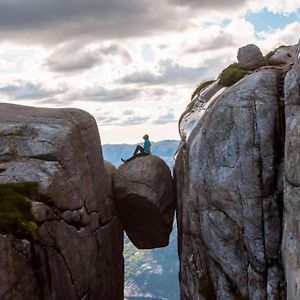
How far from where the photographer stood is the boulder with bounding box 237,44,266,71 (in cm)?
3844

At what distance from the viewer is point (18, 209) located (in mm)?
28672

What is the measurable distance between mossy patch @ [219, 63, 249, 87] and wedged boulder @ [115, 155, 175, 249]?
903 centimetres

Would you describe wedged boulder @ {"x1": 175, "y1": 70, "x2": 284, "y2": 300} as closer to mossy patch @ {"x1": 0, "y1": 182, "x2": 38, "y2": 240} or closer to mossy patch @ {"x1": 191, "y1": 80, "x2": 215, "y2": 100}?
mossy patch @ {"x1": 0, "y1": 182, "x2": 38, "y2": 240}

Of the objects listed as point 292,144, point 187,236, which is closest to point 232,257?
point 187,236

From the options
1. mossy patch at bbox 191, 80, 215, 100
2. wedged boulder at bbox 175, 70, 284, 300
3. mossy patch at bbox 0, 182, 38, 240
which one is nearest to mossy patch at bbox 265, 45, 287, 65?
mossy patch at bbox 191, 80, 215, 100

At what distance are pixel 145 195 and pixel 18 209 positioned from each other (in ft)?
44.9

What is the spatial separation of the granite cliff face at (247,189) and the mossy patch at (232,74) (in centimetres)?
508

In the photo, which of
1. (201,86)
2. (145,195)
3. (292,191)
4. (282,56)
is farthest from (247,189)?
(201,86)

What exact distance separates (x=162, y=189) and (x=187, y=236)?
6.18m

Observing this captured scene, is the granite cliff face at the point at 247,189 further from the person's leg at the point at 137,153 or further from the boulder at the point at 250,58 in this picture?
the person's leg at the point at 137,153

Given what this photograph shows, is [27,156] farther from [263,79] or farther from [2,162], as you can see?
[263,79]

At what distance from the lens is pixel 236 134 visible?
99.5 feet

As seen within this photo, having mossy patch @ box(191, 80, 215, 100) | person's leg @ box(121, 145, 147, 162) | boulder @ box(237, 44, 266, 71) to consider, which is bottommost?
person's leg @ box(121, 145, 147, 162)

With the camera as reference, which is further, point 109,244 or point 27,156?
point 109,244
